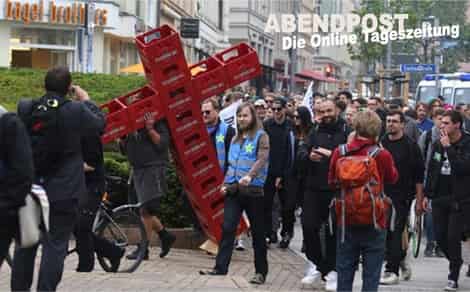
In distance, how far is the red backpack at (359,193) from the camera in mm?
8977

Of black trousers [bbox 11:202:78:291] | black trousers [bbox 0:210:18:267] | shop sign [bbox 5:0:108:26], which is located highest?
shop sign [bbox 5:0:108:26]

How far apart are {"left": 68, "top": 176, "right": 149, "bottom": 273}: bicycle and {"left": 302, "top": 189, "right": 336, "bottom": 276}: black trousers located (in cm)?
172

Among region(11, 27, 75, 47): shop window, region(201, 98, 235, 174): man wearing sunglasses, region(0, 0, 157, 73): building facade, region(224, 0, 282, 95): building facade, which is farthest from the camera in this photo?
region(224, 0, 282, 95): building facade

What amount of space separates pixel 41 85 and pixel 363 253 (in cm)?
1373

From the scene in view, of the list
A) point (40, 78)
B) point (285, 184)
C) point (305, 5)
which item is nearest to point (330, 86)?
point (305, 5)

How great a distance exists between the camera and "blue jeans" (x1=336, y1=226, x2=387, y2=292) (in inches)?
358

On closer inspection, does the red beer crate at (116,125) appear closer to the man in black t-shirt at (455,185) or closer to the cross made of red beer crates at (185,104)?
the cross made of red beer crates at (185,104)

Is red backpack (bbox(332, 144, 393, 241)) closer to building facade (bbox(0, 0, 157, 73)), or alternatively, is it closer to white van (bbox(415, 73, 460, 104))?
white van (bbox(415, 73, 460, 104))

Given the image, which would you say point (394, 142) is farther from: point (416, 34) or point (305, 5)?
point (305, 5)

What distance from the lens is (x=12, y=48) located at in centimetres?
3838

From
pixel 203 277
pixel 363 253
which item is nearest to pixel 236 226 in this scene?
pixel 203 277

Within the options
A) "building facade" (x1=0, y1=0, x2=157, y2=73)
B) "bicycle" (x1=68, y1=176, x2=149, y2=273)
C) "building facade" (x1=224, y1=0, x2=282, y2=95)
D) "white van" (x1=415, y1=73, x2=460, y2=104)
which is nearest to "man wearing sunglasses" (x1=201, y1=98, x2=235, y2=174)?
"bicycle" (x1=68, y1=176, x2=149, y2=273)

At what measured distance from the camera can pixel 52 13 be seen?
38219mm

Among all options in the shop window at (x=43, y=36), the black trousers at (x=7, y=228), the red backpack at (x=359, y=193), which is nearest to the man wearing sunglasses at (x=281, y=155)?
the red backpack at (x=359, y=193)
